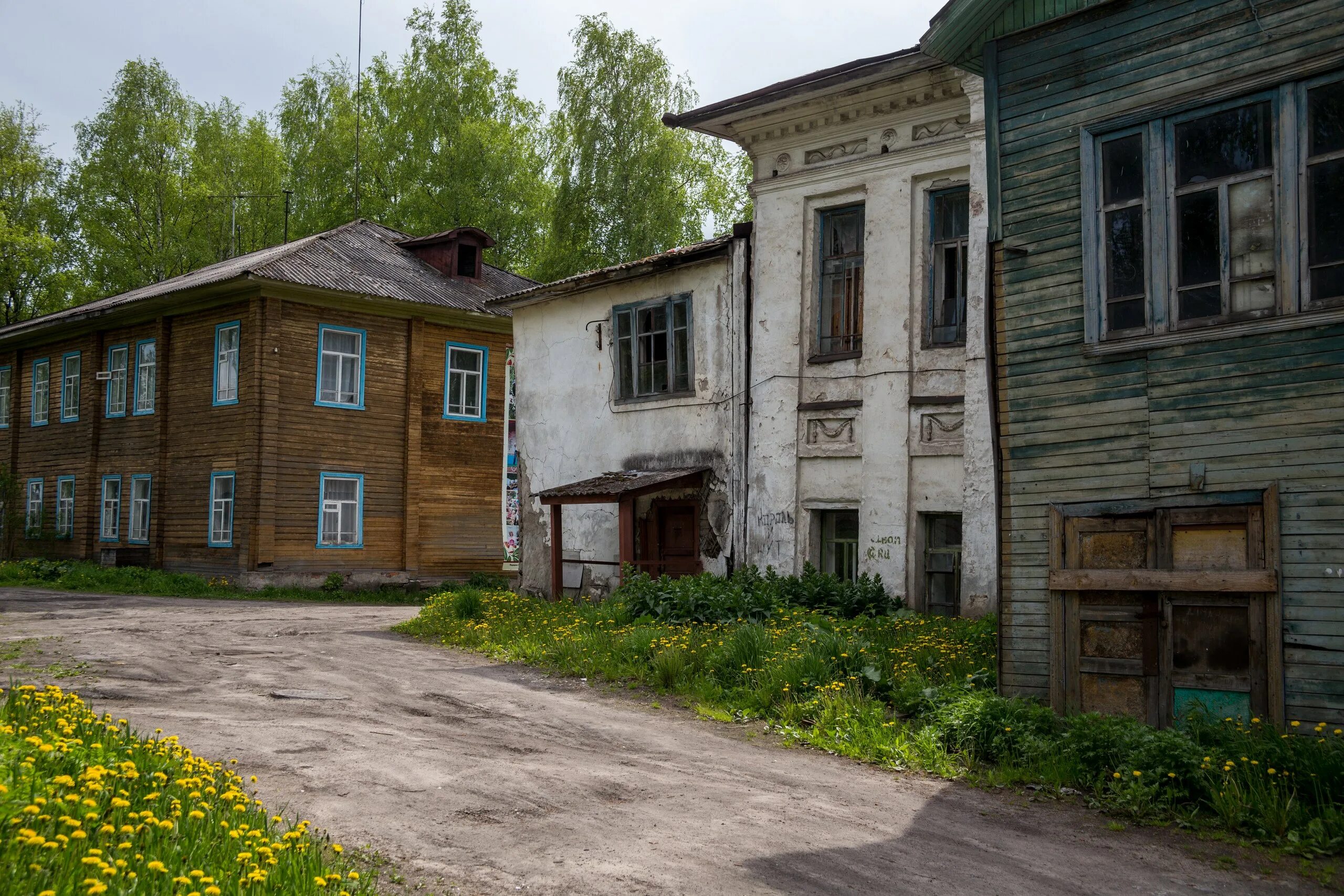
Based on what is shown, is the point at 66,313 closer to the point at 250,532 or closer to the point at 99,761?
the point at 250,532

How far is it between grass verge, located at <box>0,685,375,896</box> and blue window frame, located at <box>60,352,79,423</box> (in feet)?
87.1

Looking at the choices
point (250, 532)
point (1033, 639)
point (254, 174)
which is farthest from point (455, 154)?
point (1033, 639)

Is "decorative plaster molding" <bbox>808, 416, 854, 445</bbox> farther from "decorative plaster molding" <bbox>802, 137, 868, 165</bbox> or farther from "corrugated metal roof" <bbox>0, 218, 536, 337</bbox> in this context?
"corrugated metal roof" <bbox>0, 218, 536, 337</bbox>

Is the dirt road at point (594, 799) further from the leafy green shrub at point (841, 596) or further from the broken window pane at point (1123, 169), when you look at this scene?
the broken window pane at point (1123, 169)

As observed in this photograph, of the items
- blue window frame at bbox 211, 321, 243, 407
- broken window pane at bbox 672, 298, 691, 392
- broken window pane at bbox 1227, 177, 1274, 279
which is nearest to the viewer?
broken window pane at bbox 1227, 177, 1274, 279

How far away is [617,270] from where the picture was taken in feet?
62.2

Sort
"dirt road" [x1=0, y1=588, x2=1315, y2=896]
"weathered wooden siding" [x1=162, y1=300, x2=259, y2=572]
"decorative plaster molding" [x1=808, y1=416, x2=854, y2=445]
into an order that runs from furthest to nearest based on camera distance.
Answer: "weathered wooden siding" [x1=162, y1=300, x2=259, y2=572]
"decorative plaster molding" [x1=808, y1=416, x2=854, y2=445]
"dirt road" [x1=0, y1=588, x2=1315, y2=896]

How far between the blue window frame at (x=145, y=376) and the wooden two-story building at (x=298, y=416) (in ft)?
0.16

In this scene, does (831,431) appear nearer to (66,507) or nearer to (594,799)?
(594,799)

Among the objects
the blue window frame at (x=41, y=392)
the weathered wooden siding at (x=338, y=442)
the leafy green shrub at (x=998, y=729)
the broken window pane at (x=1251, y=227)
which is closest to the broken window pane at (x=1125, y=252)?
the broken window pane at (x=1251, y=227)

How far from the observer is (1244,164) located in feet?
27.7

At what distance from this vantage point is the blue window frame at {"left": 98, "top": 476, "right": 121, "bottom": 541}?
28.1m

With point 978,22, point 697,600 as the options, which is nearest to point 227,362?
point 697,600

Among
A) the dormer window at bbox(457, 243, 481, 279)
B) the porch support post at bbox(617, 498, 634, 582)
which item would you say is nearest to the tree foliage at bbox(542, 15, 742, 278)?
the dormer window at bbox(457, 243, 481, 279)
